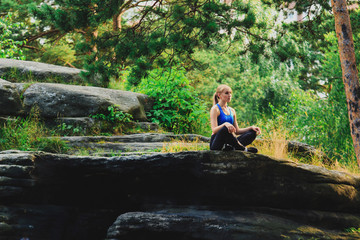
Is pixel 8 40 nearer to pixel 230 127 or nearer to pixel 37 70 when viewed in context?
pixel 37 70

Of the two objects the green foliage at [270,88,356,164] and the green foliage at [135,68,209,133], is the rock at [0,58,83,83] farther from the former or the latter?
the green foliage at [270,88,356,164]

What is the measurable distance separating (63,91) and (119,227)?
455cm

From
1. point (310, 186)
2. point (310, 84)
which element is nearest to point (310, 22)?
point (310, 186)

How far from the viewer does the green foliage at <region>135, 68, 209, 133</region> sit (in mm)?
10602

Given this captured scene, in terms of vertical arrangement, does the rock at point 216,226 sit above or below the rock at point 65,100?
below

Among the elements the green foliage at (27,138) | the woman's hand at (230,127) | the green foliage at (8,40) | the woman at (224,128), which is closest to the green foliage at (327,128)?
the woman at (224,128)

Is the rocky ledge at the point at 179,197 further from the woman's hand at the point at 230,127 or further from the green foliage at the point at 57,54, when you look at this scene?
the green foliage at the point at 57,54

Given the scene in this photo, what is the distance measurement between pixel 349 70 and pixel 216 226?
392 cm

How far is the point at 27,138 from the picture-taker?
25.7ft

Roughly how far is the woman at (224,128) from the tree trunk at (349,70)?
230 cm

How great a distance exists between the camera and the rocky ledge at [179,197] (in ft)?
18.6

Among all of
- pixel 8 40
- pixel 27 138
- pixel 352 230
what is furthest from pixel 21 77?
pixel 352 230

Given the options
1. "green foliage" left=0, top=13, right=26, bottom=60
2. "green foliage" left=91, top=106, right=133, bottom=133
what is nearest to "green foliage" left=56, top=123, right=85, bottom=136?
"green foliage" left=91, top=106, right=133, bottom=133

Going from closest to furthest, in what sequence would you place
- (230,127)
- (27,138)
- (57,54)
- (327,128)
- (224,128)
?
(230,127)
(224,128)
(27,138)
(327,128)
(57,54)
